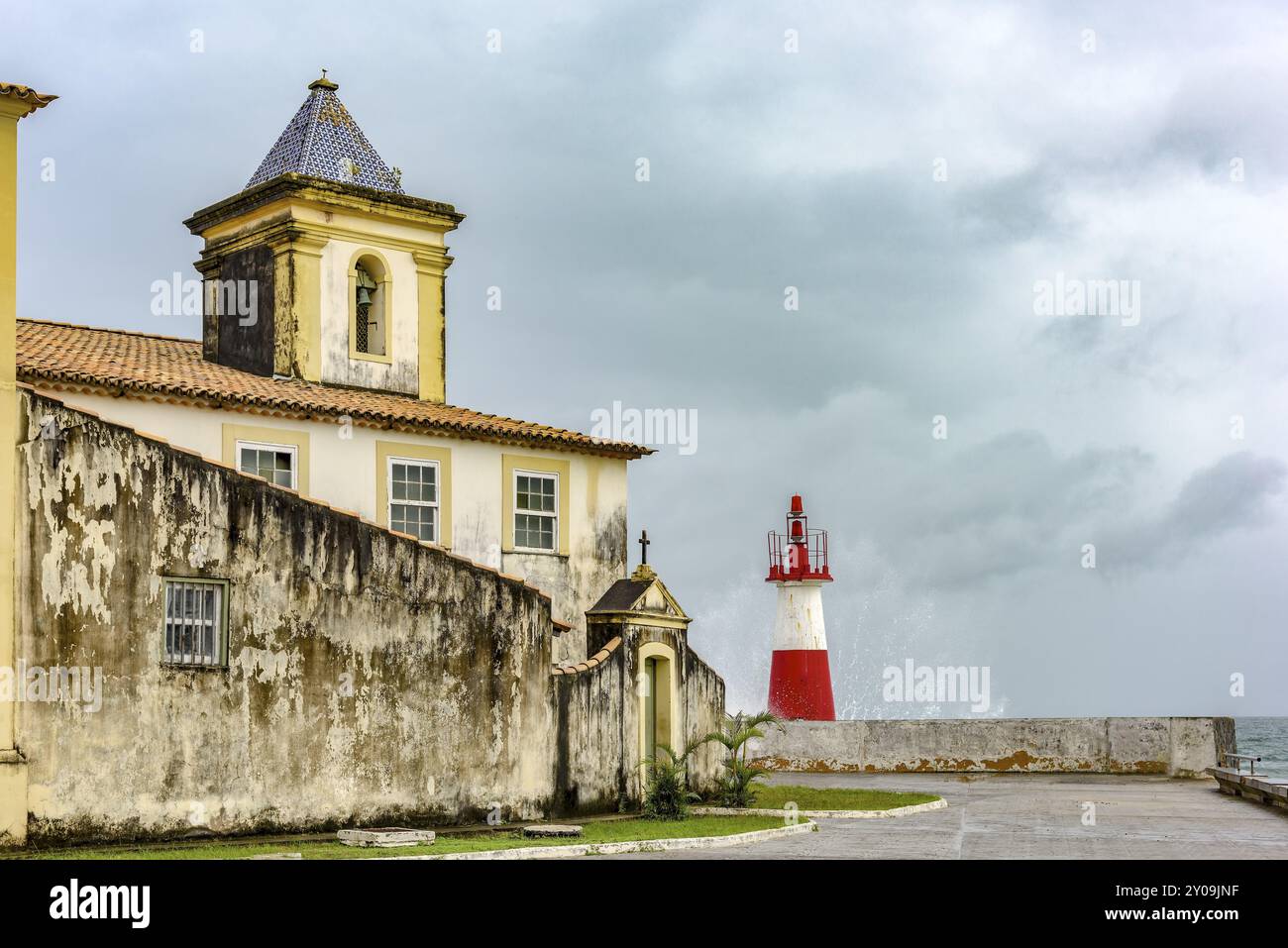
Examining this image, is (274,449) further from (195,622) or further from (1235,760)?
(1235,760)

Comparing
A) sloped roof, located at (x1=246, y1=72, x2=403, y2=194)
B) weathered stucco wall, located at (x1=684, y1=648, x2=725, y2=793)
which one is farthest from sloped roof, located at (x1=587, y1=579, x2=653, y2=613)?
sloped roof, located at (x1=246, y1=72, x2=403, y2=194)

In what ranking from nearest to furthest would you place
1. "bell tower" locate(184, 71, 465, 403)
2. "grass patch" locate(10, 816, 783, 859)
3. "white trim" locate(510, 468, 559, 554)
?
"grass patch" locate(10, 816, 783, 859)
"white trim" locate(510, 468, 559, 554)
"bell tower" locate(184, 71, 465, 403)

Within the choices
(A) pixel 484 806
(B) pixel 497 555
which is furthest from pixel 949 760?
(A) pixel 484 806

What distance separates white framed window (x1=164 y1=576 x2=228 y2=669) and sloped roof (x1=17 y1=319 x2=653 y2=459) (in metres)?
4.81

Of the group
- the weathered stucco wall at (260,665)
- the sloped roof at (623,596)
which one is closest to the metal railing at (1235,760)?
the sloped roof at (623,596)

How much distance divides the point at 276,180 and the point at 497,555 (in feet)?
25.4

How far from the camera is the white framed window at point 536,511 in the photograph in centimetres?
2808

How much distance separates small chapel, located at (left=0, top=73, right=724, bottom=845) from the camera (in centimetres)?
1816

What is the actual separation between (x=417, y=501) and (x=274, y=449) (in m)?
2.72

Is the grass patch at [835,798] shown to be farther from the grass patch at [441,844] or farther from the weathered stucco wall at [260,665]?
the weathered stucco wall at [260,665]

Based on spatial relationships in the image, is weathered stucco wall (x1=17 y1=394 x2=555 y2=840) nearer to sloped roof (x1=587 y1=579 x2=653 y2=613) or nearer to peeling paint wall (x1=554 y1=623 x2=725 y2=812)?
peeling paint wall (x1=554 y1=623 x2=725 y2=812)

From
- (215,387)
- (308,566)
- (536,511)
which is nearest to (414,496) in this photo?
(536,511)

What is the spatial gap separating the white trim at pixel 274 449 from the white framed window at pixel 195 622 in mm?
5219
